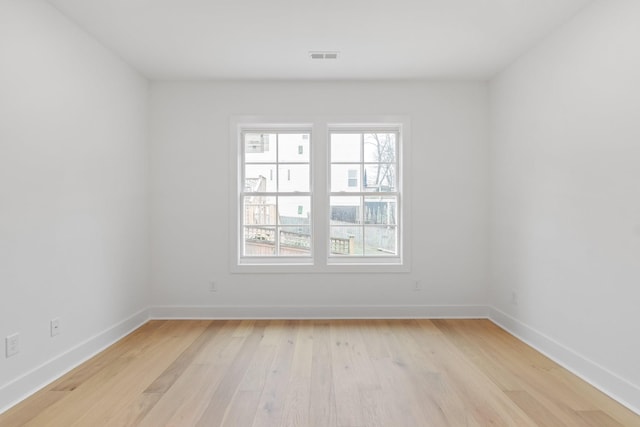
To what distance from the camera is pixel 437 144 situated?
4316 mm

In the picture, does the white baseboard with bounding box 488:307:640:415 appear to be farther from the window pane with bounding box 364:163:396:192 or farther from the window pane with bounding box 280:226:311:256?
the window pane with bounding box 280:226:311:256

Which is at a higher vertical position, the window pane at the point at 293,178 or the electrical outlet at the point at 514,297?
the window pane at the point at 293,178

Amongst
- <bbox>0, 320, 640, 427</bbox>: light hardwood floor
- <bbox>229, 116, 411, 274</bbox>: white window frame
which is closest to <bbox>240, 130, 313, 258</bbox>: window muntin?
<bbox>229, 116, 411, 274</bbox>: white window frame

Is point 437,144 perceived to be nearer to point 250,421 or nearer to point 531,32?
point 531,32

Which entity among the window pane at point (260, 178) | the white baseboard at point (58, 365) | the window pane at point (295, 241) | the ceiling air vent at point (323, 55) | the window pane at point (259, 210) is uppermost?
the ceiling air vent at point (323, 55)

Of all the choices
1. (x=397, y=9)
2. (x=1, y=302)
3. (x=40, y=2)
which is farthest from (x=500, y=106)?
(x=1, y=302)

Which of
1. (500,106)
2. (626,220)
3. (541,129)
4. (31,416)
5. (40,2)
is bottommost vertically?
(31,416)

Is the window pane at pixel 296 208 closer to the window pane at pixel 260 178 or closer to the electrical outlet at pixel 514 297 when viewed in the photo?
the window pane at pixel 260 178

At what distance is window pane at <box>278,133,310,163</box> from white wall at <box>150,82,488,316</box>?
0.28 metres

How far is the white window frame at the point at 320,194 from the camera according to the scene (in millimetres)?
4297

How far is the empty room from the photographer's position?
2.46 m

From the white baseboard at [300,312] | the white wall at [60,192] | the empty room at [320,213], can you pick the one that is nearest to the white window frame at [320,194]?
the empty room at [320,213]

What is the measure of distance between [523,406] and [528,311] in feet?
4.42

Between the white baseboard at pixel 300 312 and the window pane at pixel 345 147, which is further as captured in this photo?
the window pane at pixel 345 147
